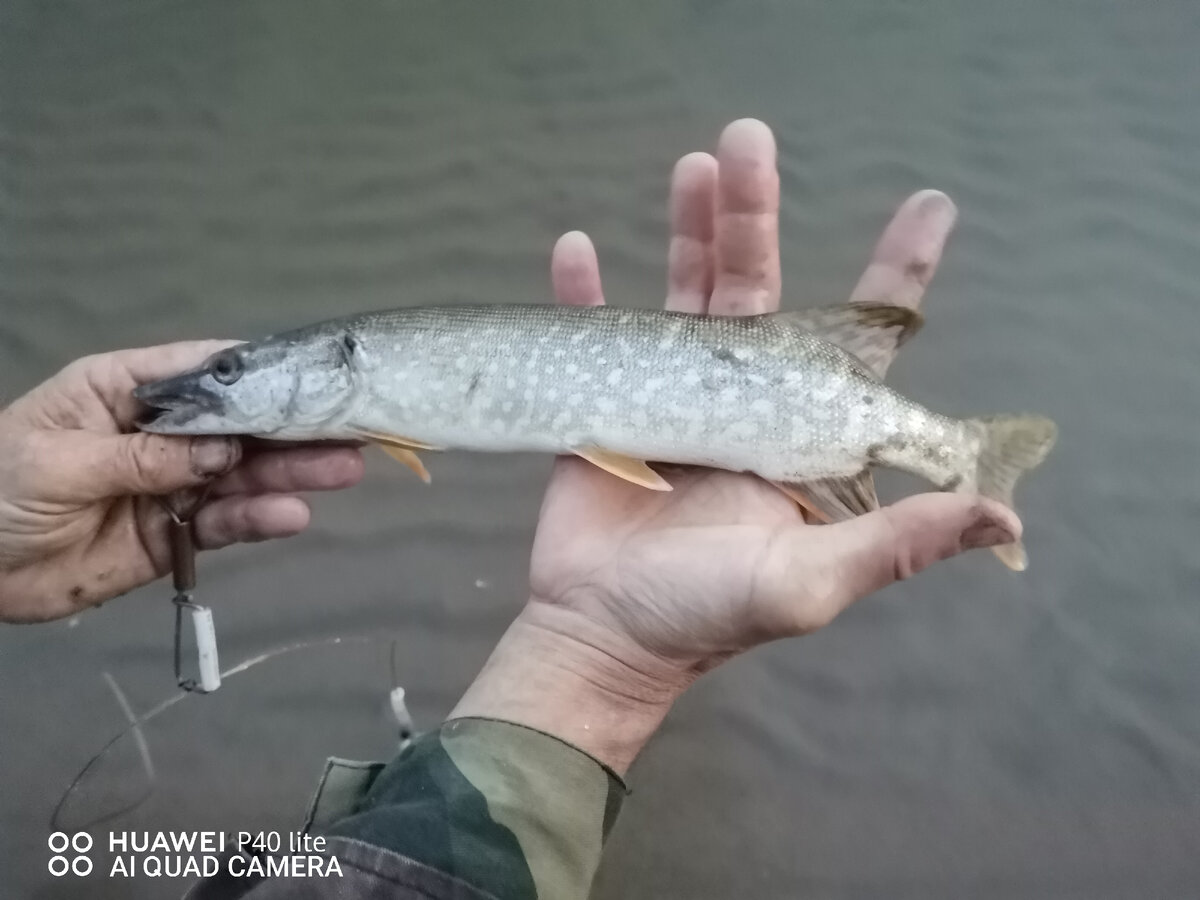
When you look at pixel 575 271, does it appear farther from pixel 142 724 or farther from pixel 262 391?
pixel 142 724

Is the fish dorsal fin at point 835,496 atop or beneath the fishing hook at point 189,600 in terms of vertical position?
atop

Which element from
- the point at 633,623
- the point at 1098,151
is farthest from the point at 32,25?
the point at 1098,151

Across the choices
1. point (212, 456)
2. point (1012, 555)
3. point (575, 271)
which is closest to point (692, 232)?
point (575, 271)

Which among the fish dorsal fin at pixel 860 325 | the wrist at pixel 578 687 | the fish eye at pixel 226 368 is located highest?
the fish dorsal fin at pixel 860 325

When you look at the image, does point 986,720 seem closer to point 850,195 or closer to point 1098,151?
point 850,195

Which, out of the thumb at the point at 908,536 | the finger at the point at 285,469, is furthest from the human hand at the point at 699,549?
the finger at the point at 285,469

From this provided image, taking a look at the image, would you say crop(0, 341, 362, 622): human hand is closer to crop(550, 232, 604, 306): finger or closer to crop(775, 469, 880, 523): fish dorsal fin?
crop(550, 232, 604, 306): finger

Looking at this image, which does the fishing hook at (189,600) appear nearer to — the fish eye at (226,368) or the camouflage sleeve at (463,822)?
the fish eye at (226,368)
